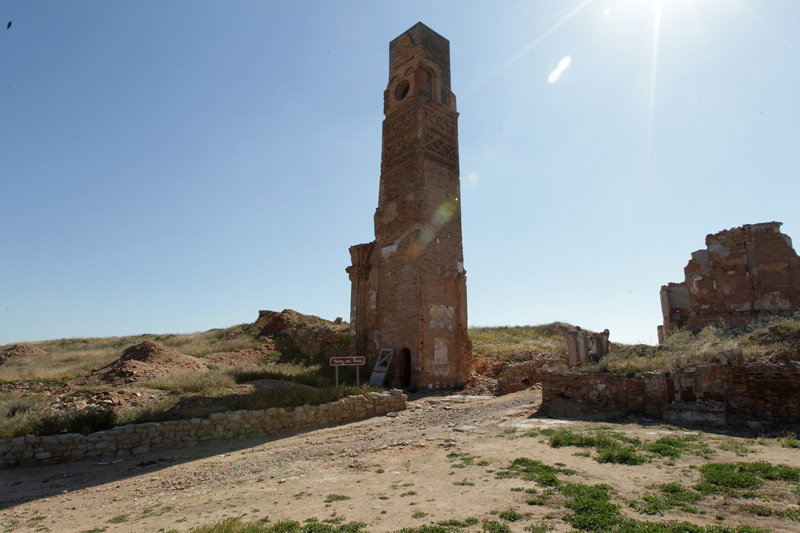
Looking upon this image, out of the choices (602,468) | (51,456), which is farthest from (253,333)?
(602,468)

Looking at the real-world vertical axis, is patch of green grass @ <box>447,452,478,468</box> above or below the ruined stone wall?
below

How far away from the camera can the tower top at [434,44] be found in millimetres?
21031

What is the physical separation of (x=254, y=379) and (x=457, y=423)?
28.0 feet

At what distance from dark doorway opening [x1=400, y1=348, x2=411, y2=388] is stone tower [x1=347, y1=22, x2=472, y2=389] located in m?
0.04

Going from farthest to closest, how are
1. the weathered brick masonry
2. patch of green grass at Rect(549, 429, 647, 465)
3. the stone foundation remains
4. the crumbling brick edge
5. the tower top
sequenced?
1. the tower top
2. the stone foundation remains
3. the crumbling brick edge
4. the weathered brick masonry
5. patch of green grass at Rect(549, 429, 647, 465)

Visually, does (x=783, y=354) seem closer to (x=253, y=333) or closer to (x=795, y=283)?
(x=795, y=283)

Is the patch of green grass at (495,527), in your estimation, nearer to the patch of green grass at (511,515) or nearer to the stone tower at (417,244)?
the patch of green grass at (511,515)

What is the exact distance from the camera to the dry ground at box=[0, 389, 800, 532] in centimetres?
488

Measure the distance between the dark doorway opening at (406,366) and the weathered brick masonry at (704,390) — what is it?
7.58 m

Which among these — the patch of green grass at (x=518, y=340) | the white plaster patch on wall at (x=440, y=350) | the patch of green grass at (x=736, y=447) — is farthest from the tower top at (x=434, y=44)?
the patch of green grass at (x=736, y=447)

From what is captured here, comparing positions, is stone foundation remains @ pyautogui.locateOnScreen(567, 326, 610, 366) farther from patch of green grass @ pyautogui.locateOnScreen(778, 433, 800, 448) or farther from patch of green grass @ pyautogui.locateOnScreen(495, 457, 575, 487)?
patch of green grass @ pyautogui.locateOnScreen(495, 457, 575, 487)

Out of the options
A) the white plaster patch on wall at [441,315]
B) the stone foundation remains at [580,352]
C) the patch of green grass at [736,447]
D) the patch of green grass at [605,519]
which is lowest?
the patch of green grass at [605,519]

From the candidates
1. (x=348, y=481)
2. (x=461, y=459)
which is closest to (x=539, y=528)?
(x=461, y=459)

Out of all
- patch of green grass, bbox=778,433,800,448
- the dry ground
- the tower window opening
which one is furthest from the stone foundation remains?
the tower window opening
